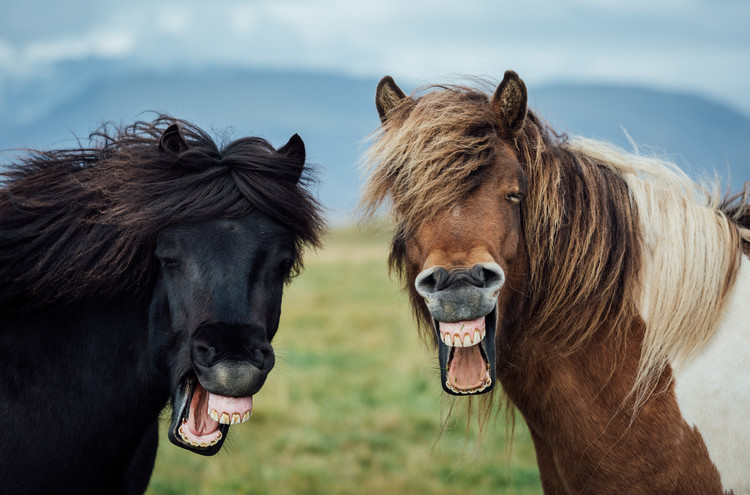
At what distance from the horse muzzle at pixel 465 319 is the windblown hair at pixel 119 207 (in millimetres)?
900

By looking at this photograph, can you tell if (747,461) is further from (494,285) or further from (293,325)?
(293,325)

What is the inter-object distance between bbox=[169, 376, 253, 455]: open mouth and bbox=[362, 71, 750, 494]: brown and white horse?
92cm

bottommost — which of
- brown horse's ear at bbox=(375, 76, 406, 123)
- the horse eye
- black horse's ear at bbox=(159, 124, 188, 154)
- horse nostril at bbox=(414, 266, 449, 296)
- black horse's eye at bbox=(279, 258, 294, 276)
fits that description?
black horse's eye at bbox=(279, 258, 294, 276)

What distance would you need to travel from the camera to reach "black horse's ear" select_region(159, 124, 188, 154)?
9.70 ft

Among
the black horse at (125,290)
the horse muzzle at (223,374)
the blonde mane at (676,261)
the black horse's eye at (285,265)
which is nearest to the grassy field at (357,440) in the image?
the black horse's eye at (285,265)

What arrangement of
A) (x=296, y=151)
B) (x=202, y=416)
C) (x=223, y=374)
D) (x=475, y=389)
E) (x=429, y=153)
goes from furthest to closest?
1. (x=296, y=151)
2. (x=429, y=153)
3. (x=202, y=416)
4. (x=475, y=389)
5. (x=223, y=374)

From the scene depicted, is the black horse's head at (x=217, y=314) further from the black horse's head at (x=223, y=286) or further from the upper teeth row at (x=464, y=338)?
the upper teeth row at (x=464, y=338)

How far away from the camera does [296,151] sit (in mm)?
3352

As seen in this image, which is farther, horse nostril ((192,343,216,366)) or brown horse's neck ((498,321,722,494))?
brown horse's neck ((498,321,722,494))

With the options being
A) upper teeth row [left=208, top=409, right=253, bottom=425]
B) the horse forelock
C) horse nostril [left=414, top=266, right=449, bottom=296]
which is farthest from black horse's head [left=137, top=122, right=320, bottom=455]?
horse nostril [left=414, top=266, right=449, bottom=296]

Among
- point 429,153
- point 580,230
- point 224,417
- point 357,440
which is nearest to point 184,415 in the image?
point 224,417

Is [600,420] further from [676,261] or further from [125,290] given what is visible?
[125,290]

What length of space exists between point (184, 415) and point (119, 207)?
1029mm

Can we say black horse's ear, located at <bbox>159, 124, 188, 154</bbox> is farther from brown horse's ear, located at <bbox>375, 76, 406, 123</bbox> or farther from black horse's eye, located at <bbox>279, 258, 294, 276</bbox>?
brown horse's ear, located at <bbox>375, 76, 406, 123</bbox>
